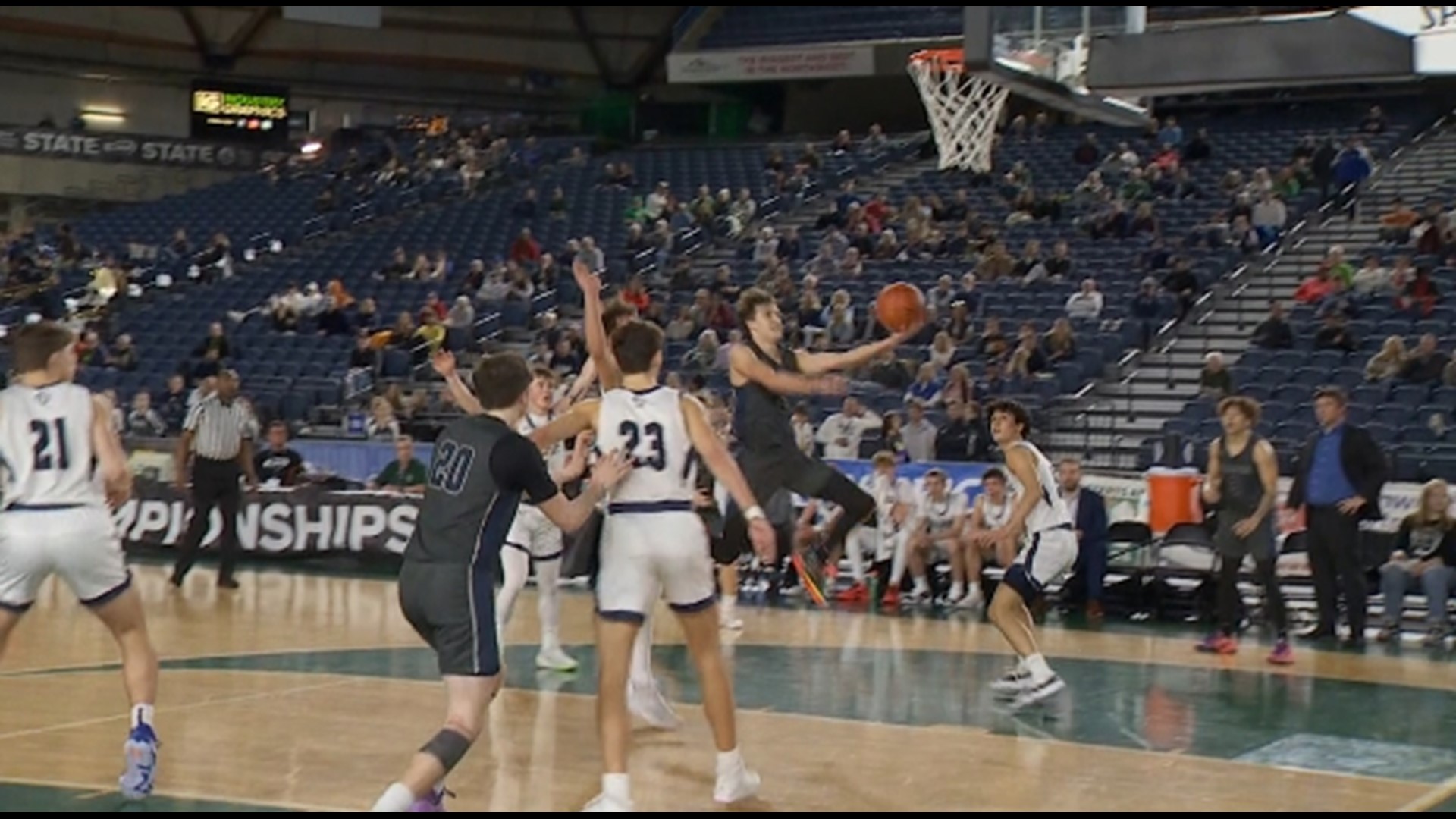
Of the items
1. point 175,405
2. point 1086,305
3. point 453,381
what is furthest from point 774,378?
point 175,405

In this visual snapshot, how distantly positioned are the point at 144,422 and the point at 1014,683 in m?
16.0

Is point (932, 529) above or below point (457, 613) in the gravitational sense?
below

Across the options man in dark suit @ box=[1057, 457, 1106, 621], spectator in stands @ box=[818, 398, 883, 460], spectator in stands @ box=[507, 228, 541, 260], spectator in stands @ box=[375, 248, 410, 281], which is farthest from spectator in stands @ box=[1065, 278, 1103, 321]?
spectator in stands @ box=[375, 248, 410, 281]

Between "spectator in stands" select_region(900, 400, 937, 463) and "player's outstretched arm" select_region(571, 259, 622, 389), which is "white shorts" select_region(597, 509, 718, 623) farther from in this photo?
"spectator in stands" select_region(900, 400, 937, 463)

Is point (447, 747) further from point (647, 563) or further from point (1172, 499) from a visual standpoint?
point (1172, 499)

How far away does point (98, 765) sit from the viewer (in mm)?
8500

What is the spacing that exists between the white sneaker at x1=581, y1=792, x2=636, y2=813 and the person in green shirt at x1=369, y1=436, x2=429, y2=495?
1194 cm

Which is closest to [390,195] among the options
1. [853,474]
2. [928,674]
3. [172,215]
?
[172,215]

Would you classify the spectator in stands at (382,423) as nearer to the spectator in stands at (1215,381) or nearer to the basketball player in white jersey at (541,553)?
the spectator in stands at (1215,381)

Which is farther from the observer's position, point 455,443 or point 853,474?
point 853,474

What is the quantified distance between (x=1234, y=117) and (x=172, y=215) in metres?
18.9

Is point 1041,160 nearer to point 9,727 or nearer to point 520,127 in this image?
point 520,127

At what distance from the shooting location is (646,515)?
7637mm

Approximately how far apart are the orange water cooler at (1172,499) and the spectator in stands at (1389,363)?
3.07 m
